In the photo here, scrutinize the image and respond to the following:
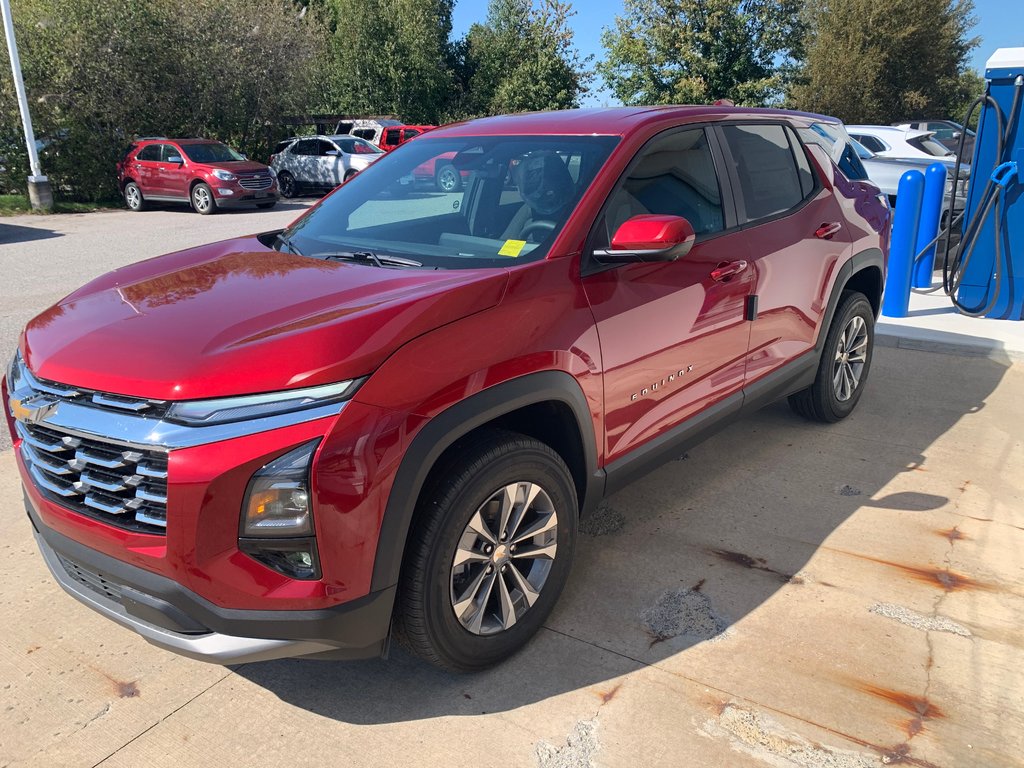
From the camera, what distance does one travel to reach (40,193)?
19.3 m

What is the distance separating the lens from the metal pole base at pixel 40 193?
63.2 feet

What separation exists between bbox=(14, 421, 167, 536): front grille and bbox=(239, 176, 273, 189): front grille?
1777 cm

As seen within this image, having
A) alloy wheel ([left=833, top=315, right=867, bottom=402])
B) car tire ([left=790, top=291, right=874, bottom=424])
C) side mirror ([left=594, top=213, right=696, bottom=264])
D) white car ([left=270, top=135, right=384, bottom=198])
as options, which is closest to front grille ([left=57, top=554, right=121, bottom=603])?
side mirror ([left=594, top=213, right=696, bottom=264])

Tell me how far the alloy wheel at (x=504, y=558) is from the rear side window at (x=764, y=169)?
1935 mm

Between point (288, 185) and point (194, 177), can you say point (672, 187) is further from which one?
point (288, 185)

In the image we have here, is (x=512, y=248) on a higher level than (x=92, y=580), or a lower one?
higher

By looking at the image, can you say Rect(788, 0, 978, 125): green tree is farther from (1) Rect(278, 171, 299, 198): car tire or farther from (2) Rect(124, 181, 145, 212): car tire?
(2) Rect(124, 181, 145, 212): car tire

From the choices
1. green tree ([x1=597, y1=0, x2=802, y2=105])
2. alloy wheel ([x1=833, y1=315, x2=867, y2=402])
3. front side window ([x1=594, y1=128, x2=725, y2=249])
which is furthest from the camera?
green tree ([x1=597, y1=0, x2=802, y2=105])

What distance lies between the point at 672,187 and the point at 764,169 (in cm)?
91

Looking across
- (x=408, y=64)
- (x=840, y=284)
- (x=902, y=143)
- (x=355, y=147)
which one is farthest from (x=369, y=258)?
(x=408, y=64)

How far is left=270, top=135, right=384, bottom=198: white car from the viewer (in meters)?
21.6

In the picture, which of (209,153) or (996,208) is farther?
(209,153)

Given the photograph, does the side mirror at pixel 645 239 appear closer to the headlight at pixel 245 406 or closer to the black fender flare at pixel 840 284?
the headlight at pixel 245 406

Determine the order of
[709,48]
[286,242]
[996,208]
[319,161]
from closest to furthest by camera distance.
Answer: [286,242], [996,208], [319,161], [709,48]
